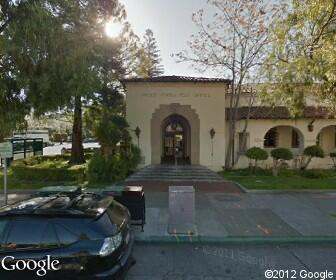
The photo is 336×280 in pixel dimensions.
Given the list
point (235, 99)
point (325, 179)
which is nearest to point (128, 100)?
point (235, 99)

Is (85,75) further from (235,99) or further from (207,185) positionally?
(235,99)

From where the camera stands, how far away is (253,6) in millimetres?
16250

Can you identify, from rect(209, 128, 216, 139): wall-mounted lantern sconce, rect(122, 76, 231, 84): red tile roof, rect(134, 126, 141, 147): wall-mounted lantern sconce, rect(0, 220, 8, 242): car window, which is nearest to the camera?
rect(0, 220, 8, 242): car window

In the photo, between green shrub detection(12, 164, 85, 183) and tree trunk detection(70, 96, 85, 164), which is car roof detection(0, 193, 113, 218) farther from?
tree trunk detection(70, 96, 85, 164)

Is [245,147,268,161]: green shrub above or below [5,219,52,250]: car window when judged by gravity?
above

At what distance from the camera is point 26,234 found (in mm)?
4160

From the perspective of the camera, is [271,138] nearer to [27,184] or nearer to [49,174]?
[49,174]

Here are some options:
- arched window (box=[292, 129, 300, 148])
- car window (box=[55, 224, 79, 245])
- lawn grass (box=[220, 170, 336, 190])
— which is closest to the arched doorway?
lawn grass (box=[220, 170, 336, 190])

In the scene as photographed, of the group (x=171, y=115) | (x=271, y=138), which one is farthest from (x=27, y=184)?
(x=271, y=138)

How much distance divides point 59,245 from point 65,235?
15cm

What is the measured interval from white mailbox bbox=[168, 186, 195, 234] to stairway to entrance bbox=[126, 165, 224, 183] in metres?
7.48

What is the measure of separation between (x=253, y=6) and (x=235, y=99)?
605cm

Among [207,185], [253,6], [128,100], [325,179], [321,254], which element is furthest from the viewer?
[128,100]

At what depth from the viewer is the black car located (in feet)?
13.3
